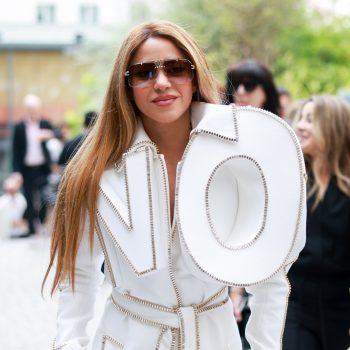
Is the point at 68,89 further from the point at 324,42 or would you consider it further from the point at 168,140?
Result: the point at 168,140

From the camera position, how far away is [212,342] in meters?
2.49

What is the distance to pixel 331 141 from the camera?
4234 mm

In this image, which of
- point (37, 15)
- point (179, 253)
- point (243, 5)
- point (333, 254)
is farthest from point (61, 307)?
point (37, 15)

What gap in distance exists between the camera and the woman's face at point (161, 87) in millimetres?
2477

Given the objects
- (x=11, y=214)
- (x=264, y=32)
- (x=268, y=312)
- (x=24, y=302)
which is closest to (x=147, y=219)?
(x=268, y=312)

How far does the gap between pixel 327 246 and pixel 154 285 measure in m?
1.63

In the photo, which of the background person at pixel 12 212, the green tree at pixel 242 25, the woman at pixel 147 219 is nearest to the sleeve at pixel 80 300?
the woman at pixel 147 219

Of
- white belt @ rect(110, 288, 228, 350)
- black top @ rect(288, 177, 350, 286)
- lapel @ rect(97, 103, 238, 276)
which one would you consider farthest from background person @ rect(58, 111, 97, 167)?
black top @ rect(288, 177, 350, 286)

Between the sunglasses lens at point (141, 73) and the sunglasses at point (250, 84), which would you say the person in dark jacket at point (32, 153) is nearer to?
the sunglasses at point (250, 84)

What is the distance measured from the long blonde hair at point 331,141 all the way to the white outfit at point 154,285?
164cm

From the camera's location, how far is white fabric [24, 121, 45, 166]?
12.0 meters

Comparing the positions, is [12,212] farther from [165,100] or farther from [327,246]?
[165,100]

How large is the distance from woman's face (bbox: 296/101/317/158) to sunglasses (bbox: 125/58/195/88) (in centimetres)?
183

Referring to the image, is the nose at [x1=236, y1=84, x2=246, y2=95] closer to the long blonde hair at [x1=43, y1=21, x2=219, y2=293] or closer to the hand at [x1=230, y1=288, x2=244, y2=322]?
the hand at [x1=230, y1=288, x2=244, y2=322]
